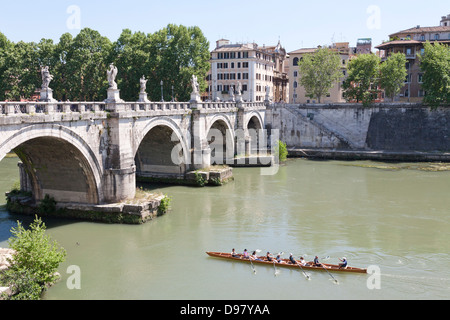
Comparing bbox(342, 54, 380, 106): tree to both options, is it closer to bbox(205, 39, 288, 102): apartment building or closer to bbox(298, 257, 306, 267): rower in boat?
bbox(205, 39, 288, 102): apartment building

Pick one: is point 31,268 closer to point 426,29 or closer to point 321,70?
point 321,70

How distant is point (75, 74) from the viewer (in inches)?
2192

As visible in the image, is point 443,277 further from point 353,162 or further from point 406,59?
point 406,59

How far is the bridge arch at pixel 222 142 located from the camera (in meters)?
45.0

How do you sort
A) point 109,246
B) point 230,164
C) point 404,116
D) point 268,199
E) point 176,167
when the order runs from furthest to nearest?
point 404,116 < point 230,164 < point 176,167 < point 268,199 < point 109,246

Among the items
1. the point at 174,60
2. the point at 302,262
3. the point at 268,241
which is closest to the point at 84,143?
the point at 268,241

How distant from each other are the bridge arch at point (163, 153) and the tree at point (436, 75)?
30575 mm

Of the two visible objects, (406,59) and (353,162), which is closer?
(353,162)

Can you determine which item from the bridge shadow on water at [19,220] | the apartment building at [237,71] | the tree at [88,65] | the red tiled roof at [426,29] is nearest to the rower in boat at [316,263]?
the bridge shadow on water at [19,220]

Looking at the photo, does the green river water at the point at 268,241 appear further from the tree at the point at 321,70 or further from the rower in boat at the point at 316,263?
the tree at the point at 321,70

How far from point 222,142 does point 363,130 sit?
19392 millimetres

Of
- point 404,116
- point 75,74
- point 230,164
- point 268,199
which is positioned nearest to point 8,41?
point 75,74
